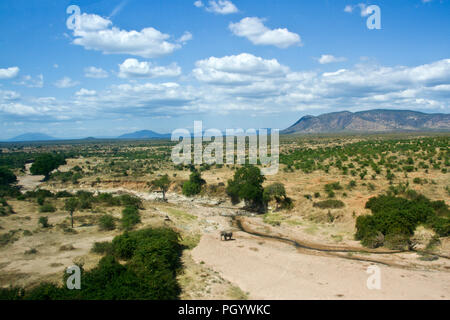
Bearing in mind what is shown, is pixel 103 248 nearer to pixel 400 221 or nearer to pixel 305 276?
pixel 305 276

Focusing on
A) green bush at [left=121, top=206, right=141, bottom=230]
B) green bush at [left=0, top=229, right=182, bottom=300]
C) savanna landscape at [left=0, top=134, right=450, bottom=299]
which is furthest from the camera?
green bush at [left=121, top=206, right=141, bottom=230]

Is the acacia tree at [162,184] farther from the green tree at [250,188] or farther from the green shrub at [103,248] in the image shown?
the green shrub at [103,248]

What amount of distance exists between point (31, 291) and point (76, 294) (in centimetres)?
243

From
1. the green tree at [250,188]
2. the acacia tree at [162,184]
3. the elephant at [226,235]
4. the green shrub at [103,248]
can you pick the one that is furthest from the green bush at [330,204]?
the acacia tree at [162,184]

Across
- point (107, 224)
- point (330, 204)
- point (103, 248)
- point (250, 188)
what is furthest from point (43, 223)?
point (330, 204)

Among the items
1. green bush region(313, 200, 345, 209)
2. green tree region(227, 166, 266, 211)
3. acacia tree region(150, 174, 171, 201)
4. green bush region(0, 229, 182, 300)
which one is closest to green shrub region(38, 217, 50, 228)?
green bush region(0, 229, 182, 300)

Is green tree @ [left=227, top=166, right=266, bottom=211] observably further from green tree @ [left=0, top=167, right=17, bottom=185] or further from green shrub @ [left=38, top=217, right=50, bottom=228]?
green tree @ [left=0, top=167, right=17, bottom=185]

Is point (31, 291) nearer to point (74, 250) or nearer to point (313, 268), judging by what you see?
point (74, 250)

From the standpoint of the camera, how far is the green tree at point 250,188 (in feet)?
114

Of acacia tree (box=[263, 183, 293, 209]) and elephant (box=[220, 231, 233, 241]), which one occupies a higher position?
acacia tree (box=[263, 183, 293, 209])

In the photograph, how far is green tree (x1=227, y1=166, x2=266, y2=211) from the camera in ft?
114
